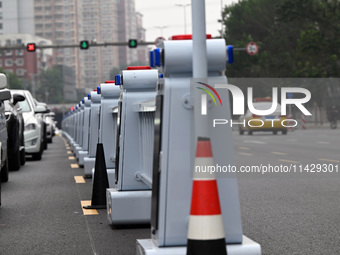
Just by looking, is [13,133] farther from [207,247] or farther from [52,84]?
[52,84]

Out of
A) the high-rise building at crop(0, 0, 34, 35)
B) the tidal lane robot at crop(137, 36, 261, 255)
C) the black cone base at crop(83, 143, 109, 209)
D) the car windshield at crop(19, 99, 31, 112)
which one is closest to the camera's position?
the tidal lane robot at crop(137, 36, 261, 255)

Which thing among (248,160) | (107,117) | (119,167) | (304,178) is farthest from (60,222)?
(248,160)

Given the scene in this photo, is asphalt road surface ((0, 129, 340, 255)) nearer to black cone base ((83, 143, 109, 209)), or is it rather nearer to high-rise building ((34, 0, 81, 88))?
black cone base ((83, 143, 109, 209))

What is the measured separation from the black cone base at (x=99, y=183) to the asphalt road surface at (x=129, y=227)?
8.8 inches

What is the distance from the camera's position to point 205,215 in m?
4.84

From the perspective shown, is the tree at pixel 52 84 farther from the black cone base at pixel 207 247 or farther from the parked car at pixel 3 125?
the black cone base at pixel 207 247

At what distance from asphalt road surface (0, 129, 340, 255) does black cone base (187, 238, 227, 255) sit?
159 centimetres

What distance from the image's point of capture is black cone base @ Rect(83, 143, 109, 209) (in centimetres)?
911

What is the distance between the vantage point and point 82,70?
7219 inches

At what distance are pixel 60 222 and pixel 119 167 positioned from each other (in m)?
0.95

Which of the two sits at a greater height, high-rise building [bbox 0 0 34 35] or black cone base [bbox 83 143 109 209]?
high-rise building [bbox 0 0 34 35]

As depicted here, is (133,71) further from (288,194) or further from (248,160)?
(248,160)

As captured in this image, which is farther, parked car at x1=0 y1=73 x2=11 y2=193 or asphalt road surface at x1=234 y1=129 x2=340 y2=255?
parked car at x1=0 y1=73 x2=11 y2=193

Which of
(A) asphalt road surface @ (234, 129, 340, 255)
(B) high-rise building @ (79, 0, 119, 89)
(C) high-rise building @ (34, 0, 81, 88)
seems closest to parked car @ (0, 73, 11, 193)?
(A) asphalt road surface @ (234, 129, 340, 255)
